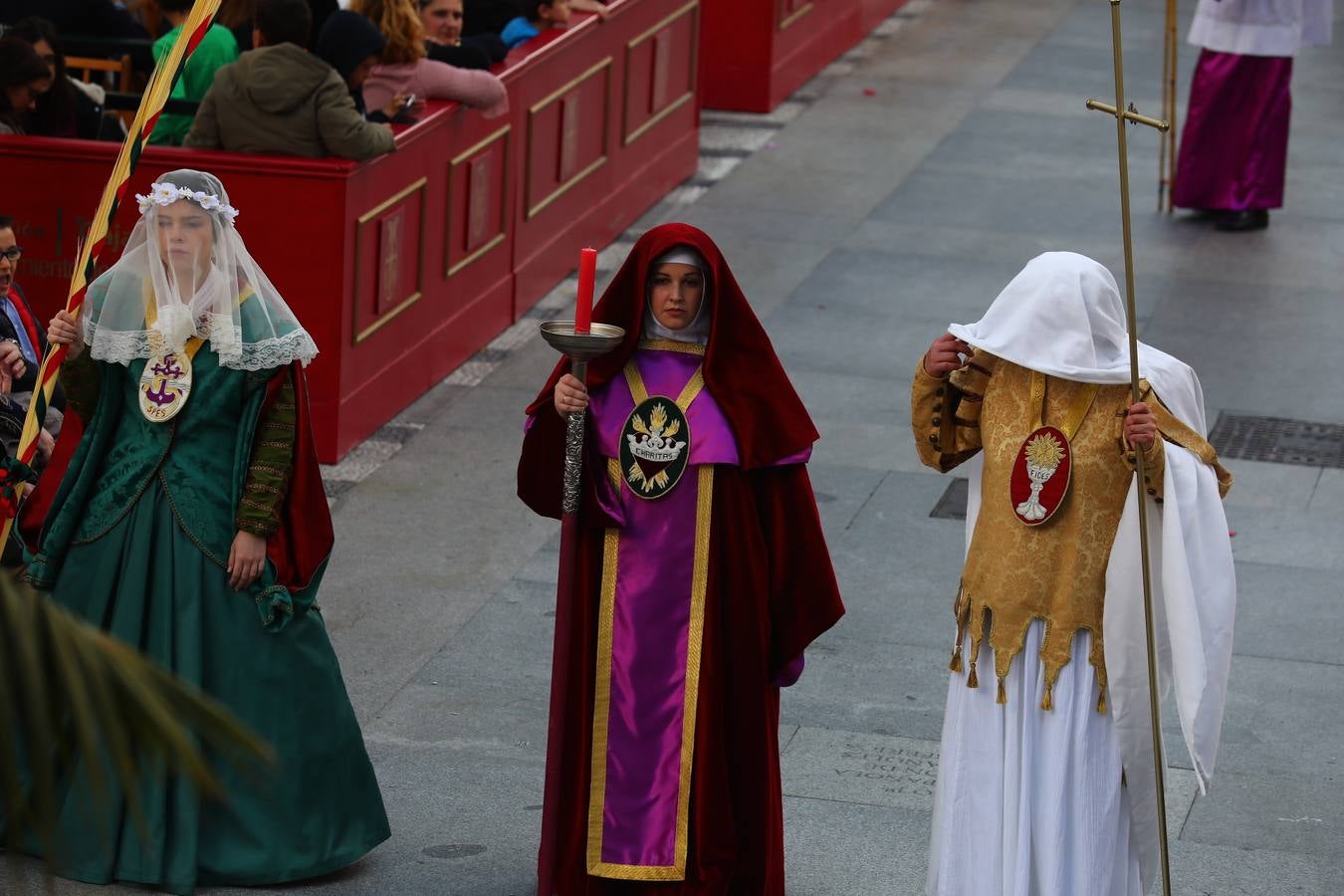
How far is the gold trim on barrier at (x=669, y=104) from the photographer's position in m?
13.6

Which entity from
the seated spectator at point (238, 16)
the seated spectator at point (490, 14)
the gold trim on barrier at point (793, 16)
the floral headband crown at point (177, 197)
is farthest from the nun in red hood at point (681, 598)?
the gold trim on barrier at point (793, 16)

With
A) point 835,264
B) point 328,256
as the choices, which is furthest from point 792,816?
point 835,264

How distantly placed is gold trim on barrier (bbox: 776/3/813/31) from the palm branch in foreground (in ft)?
49.2

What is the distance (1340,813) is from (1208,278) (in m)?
6.95

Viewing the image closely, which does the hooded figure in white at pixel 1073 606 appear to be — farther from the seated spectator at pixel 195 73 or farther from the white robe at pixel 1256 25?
the white robe at pixel 1256 25

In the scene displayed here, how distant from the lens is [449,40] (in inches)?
442

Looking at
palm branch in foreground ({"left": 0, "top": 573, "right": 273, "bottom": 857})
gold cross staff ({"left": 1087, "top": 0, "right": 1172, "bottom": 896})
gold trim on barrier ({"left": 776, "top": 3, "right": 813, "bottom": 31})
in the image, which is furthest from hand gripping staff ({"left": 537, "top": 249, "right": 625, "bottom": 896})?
gold trim on barrier ({"left": 776, "top": 3, "right": 813, "bottom": 31})

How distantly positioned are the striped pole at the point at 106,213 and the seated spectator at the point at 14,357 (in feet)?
0.95

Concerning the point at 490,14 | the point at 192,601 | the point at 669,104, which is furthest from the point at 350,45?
the point at 669,104

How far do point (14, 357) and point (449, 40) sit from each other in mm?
5163

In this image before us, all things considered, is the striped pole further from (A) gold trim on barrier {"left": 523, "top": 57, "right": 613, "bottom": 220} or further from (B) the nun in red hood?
(A) gold trim on barrier {"left": 523, "top": 57, "right": 613, "bottom": 220}

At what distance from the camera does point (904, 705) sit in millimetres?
7301

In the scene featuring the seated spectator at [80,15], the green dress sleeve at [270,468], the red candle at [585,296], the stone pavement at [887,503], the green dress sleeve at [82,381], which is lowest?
the stone pavement at [887,503]

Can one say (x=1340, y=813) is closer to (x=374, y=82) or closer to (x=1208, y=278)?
(x=374, y=82)
